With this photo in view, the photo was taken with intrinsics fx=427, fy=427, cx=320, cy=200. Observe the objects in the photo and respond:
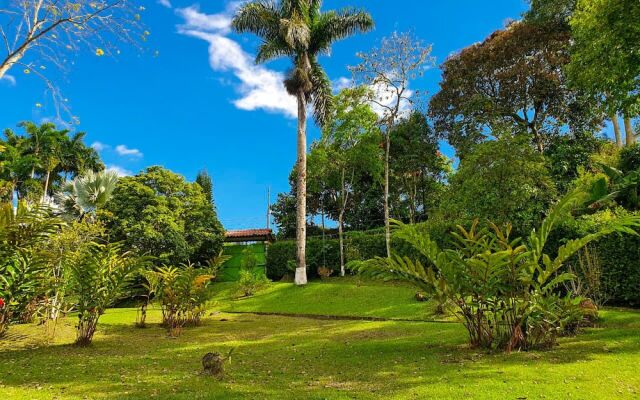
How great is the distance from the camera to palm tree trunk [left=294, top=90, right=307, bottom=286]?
1853cm

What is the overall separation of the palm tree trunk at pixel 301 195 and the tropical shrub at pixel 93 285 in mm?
10986

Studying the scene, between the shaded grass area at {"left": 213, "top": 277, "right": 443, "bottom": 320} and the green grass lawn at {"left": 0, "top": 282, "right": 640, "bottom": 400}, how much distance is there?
9.88 ft

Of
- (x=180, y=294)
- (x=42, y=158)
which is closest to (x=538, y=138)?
(x=180, y=294)

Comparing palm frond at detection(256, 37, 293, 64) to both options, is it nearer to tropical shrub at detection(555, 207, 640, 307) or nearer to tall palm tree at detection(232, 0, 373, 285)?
tall palm tree at detection(232, 0, 373, 285)

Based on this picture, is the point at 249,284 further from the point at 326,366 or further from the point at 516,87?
the point at 516,87

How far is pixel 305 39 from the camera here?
18.9 metres

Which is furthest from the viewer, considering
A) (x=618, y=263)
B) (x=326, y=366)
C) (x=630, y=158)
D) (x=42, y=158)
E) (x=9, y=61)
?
(x=42, y=158)

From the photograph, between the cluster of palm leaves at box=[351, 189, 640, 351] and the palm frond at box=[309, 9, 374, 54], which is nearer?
the cluster of palm leaves at box=[351, 189, 640, 351]

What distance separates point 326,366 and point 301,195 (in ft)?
43.5

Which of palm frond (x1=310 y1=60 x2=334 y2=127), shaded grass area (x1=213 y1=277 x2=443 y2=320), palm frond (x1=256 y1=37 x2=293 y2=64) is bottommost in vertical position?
shaded grass area (x1=213 y1=277 x2=443 y2=320)

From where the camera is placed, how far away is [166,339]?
28.6ft

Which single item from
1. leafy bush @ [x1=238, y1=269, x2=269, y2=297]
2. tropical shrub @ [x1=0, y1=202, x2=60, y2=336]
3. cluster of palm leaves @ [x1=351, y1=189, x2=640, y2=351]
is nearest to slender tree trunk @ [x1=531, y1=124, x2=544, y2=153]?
leafy bush @ [x1=238, y1=269, x2=269, y2=297]

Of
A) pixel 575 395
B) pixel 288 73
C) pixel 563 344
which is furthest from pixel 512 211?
pixel 288 73

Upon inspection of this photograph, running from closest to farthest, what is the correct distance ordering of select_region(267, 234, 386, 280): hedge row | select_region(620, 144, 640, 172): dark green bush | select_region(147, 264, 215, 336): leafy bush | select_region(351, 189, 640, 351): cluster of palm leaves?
select_region(351, 189, 640, 351): cluster of palm leaves, select_region(147, 264, 215, 336): leafy bush, select_region(620, 144, 640, 172): dark green bush, select_region(267, 234, 386, 280): hedge row
